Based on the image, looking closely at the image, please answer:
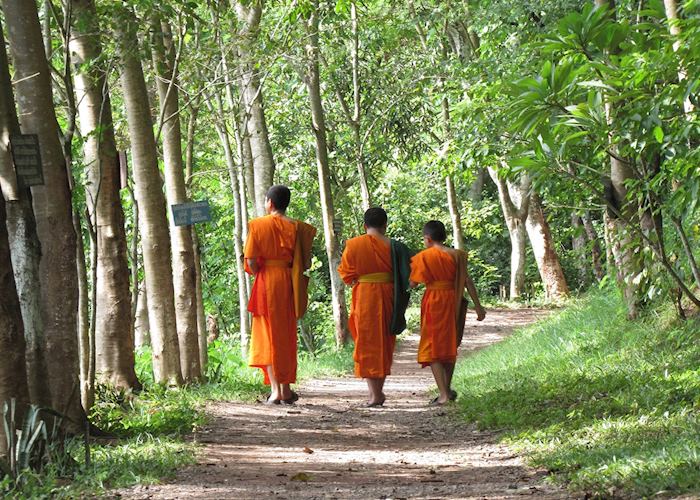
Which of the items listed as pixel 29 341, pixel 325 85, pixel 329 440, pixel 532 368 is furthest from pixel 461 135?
pixel 29 341

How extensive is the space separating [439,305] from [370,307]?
682mm

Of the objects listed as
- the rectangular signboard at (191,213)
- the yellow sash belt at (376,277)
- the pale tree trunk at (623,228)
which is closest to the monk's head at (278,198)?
the rectangular signboard at (191,213)

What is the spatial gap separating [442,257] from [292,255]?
1.48 m

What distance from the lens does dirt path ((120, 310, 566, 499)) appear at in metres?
5.95

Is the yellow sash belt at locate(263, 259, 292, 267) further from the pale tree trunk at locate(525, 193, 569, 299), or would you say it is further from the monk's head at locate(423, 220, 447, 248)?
the pale tree trunk at locate(525, 193, 569, 299)

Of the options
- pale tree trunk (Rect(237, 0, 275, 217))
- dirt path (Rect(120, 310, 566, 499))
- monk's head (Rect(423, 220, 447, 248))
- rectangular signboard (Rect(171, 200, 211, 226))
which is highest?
pale tree trunk (Rect(237, 0, 275, 217))

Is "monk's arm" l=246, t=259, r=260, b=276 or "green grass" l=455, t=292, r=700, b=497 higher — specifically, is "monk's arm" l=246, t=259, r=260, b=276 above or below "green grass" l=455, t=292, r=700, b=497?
above

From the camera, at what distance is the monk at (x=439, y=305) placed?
34.7 ft

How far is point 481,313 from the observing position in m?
10.8

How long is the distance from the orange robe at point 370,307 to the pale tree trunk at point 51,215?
11.9ft

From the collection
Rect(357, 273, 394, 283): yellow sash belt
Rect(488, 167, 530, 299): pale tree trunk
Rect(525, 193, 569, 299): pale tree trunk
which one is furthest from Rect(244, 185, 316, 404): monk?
Rect(525, 193, 569, 299): pale tree trunk

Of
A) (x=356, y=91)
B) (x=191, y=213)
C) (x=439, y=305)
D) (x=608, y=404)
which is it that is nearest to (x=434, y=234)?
(x=439, y=305)

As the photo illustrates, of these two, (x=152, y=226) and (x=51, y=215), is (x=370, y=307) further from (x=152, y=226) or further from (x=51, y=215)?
(x=51, y=215)

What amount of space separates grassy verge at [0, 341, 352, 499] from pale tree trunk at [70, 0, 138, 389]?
0.34 meters
